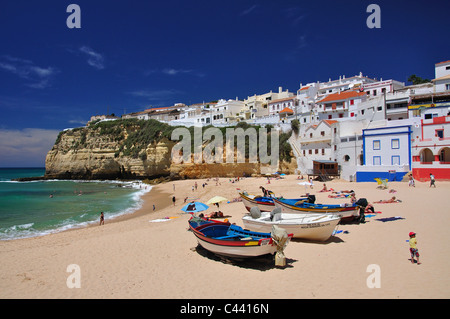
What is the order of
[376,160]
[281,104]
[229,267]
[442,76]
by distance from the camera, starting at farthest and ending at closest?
[281,104]
[442,76]
[376,160]
[229,267]

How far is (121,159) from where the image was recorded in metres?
52.6

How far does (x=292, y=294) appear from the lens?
6.48 meters

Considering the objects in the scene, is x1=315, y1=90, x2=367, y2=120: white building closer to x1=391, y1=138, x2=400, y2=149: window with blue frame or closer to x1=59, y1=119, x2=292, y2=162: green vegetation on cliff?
x1=59, y1=119, x2=292, y2=162: green vegetation on cliff

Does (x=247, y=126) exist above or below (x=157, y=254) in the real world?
above

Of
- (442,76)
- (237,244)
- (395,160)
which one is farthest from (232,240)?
(442,76)

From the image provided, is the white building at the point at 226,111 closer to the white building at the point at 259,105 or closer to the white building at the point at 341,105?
the white building at the point at 259,105

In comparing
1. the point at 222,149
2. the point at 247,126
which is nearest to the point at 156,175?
the point at 222,149

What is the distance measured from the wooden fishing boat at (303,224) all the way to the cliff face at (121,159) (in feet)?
99.7

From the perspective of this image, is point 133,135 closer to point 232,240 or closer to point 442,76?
point 232,240

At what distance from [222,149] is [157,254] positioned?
33954mm

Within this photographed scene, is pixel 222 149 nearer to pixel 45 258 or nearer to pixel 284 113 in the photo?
pixel 284 113

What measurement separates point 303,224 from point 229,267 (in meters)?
3.46

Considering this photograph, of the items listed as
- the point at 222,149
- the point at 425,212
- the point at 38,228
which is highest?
the point at 222,149

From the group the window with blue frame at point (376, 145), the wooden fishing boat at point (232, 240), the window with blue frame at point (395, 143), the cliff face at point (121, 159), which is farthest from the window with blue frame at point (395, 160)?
the wooden fishing boat at point (232, 240)
